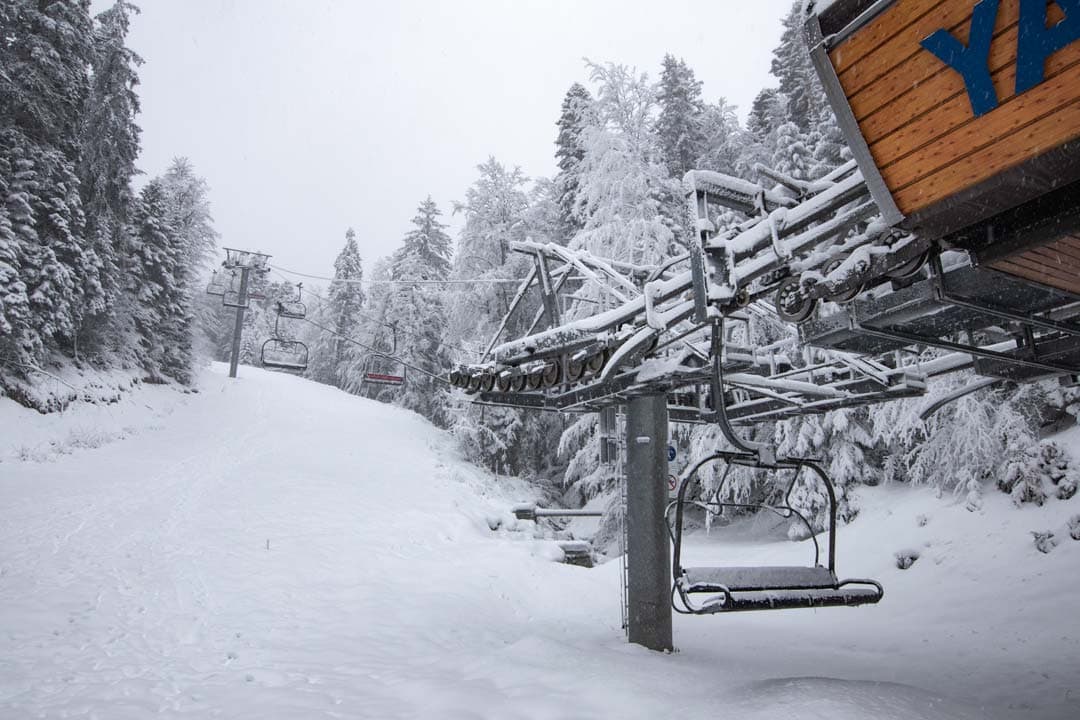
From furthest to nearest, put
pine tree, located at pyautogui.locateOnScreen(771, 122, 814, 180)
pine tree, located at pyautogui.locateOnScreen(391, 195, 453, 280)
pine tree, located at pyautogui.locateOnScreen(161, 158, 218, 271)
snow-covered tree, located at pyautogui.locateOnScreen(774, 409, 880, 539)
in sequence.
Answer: pine tree, located at pyautogui.locateOnScreen(161, 158, 218, 271) → pine tree, located at pyautogui.locateOnScreen(391, 195, 453, 280) → pine tree, located at pyautogui.locateOnScreen(771, 122, 814, 180) → snow-covered tree, located at pyautogui.locateOnScreen(774, 409, 880, 539)

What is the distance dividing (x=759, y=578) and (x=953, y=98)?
417 cm

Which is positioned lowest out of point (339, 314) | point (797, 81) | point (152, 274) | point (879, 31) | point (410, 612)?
point (410, 612)

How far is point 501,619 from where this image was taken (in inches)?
408

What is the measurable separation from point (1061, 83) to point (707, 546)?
16649 millimetres

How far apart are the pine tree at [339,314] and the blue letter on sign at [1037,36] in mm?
44181

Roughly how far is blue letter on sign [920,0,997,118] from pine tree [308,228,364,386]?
4389 cm

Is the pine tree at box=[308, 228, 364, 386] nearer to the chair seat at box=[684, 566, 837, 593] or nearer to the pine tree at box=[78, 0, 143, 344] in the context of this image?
the pine tree at box=[78, 0, 143, 344]

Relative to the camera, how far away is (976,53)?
2844mm

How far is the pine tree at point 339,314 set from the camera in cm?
4922

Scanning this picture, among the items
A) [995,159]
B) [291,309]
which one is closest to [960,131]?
[995,159]

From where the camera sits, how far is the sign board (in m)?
2.71

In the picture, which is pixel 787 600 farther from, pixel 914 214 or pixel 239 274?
pixel 239 274

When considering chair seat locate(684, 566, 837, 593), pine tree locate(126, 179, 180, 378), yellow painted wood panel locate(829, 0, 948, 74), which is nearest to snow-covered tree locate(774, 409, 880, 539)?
chair seat locate(684, 566, 837, 593)

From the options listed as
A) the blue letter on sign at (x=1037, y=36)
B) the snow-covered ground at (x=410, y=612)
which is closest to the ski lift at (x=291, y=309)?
the snow-covered ground at (x=410, y=612)
